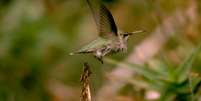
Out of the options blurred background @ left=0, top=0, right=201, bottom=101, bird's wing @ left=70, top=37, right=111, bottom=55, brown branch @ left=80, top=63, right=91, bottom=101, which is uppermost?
bird's wing @ left=70, top=37, right=111, bottom=55

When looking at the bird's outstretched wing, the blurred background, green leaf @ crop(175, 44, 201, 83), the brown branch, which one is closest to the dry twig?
the brown branch

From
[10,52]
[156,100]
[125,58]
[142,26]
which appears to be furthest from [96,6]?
[10,52]

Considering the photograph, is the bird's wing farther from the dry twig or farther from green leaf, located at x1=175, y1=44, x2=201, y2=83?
green leaf, located at x1=175, y1=44, x2=201, y2=83

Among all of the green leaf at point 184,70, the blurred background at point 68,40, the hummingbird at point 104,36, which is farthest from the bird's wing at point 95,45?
the blurred background at point 68,40

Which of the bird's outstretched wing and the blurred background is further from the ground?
the bird's outstretched wing

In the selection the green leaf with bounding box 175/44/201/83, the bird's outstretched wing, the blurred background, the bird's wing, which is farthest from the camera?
the blurred background

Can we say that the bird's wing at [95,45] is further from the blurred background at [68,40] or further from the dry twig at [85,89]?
the blurred background at [68,40]

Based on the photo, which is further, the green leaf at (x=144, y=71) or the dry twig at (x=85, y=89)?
the green leaf at (x=144, y=71)
